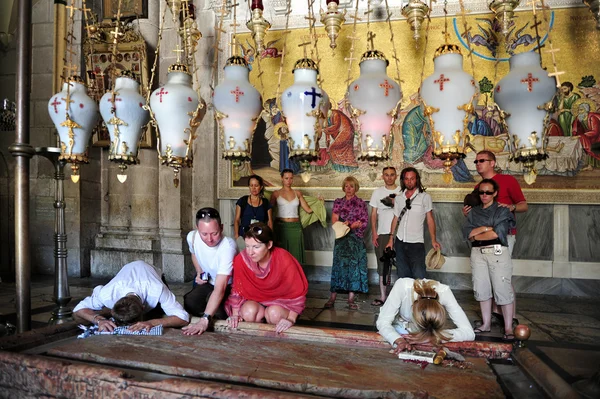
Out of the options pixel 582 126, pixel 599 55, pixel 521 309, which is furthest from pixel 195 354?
pixel 599 55

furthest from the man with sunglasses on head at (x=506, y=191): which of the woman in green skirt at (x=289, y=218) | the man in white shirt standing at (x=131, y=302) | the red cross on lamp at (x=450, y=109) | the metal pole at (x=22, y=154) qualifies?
the metal pole at (x=22, y=154)

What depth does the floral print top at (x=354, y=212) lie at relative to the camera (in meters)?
5.20

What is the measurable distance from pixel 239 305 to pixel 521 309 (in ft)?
12.0

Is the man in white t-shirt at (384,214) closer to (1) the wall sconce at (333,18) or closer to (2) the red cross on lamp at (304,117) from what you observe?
(1) the wall sconce at (333,18)

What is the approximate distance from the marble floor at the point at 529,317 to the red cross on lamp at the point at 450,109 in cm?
131

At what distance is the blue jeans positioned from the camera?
457 centimetres

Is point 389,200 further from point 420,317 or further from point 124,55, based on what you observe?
point 124,55

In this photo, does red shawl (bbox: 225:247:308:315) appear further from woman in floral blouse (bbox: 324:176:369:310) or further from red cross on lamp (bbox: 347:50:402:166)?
woman in floral blouse (bbox: 324:176:369:310)

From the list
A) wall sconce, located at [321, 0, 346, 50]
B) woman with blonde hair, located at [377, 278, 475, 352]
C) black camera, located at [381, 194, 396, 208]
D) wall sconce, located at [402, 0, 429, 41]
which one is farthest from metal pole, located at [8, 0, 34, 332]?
black camera, located at [381, 194, 396, 208]

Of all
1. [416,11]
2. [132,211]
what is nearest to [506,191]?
[416,11]

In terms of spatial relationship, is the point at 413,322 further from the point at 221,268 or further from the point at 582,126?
the point at 582,126

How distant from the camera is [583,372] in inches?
122

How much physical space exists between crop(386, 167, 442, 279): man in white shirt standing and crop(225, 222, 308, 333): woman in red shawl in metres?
1.55

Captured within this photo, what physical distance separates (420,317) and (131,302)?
2.03 metres
